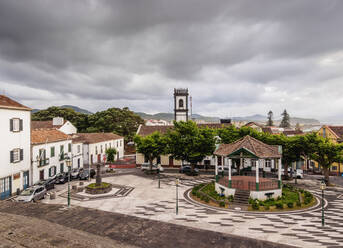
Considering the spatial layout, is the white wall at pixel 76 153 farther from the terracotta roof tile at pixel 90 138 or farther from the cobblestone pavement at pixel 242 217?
the cobblestone pavement at pixel 242 217

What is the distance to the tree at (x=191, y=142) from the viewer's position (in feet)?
114

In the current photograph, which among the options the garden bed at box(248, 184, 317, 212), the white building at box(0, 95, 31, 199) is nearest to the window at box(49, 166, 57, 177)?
the white building at box(0, 95, 31, 199)

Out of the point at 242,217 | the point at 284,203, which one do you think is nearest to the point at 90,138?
the point at 242,217

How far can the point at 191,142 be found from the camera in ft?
116

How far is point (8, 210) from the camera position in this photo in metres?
14.4

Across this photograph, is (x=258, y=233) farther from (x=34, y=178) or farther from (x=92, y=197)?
(x=34, y=178)

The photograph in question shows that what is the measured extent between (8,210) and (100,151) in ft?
128

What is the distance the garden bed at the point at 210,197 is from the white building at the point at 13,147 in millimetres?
22036

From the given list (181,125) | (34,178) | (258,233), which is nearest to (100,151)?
(34,178)

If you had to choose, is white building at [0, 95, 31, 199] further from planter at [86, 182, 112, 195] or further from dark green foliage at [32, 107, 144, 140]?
dark green foliage at [32, 107, 144, 140]

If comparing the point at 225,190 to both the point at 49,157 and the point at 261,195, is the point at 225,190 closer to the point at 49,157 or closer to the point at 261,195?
the point at 261,195

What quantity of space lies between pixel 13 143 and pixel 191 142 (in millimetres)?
24589

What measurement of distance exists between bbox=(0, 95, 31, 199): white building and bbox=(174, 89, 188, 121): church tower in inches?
1424

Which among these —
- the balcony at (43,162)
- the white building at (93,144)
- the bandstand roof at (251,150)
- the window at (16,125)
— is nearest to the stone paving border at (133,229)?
the bandstand roof at (251,150)
